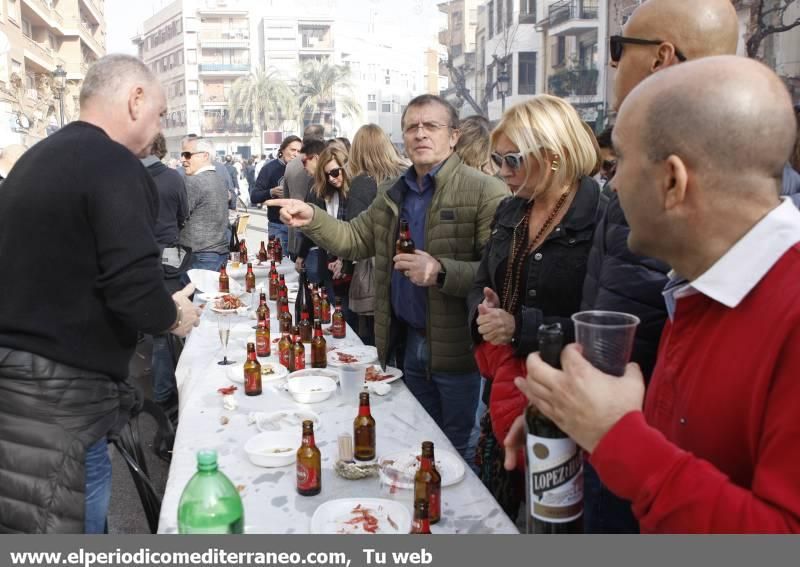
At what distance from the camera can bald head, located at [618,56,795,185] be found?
1031 millimetres

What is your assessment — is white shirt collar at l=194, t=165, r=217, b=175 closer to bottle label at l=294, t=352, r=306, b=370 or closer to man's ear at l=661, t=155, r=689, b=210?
bottle label at l=294, t=352, r=306, b=370

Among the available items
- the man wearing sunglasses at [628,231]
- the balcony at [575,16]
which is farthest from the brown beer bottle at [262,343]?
the balcony at [575,16]

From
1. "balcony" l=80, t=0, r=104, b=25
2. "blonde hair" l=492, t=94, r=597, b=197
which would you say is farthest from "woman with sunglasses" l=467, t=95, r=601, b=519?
"balcony" l=80, t=0, r=104, b=25

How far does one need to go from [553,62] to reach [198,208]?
3041 cm

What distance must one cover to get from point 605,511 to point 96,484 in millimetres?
1843

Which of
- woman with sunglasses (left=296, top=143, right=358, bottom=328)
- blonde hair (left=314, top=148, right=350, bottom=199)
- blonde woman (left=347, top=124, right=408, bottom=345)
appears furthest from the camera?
blonde hair (left=314, top=148, right=350, bottom=199)

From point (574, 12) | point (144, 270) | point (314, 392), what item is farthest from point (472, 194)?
point (574, 12)

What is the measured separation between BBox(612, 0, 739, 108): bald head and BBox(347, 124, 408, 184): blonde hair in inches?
136

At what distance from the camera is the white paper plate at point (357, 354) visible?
11.0 feet

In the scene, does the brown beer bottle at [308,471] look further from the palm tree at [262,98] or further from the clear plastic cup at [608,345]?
the palm tree at [262,98]

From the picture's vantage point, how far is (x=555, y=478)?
50.0 inches

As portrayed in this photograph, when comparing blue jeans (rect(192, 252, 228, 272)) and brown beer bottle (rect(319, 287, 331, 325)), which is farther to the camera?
blue jeans (rect(192, 252, 228, 272))

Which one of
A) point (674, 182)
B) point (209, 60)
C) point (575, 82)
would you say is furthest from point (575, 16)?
point (209, 60)

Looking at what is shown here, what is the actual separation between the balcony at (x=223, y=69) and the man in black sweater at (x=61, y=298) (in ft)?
229
